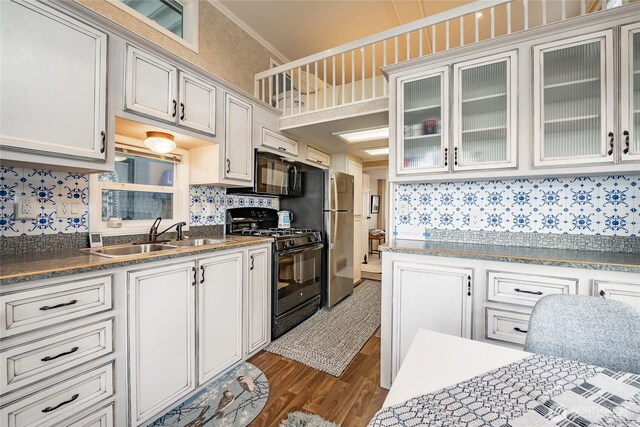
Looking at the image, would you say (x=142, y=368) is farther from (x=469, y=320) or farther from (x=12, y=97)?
(x=469, y=320)

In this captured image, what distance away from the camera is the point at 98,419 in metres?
1.32

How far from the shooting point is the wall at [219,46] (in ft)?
7.45

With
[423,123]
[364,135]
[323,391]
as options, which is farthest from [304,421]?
[364,135]

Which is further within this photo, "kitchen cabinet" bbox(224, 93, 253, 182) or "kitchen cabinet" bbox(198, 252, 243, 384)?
"kitchen cabinet" bbox(224, 93, 253, 182)

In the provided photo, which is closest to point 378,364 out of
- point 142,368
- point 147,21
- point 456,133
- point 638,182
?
point 142,368

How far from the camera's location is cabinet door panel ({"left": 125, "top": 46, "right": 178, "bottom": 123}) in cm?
167

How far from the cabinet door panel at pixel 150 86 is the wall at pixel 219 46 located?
1.99 ft

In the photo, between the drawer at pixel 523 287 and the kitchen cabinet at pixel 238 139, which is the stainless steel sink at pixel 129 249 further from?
the drawer at pixel 523 287

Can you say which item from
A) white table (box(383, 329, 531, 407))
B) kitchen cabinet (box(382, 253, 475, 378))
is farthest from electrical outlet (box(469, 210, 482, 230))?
white table (box(383, 329, 531, 407))

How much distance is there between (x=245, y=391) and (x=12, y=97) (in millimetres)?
2069

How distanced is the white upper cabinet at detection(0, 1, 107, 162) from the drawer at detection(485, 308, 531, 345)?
2.46 m

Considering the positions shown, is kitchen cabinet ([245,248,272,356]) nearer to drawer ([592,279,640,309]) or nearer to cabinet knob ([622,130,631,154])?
drawer ([592,279,640,309])

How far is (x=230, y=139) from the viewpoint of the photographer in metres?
2.40

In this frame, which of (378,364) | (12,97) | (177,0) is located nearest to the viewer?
(12,97)
